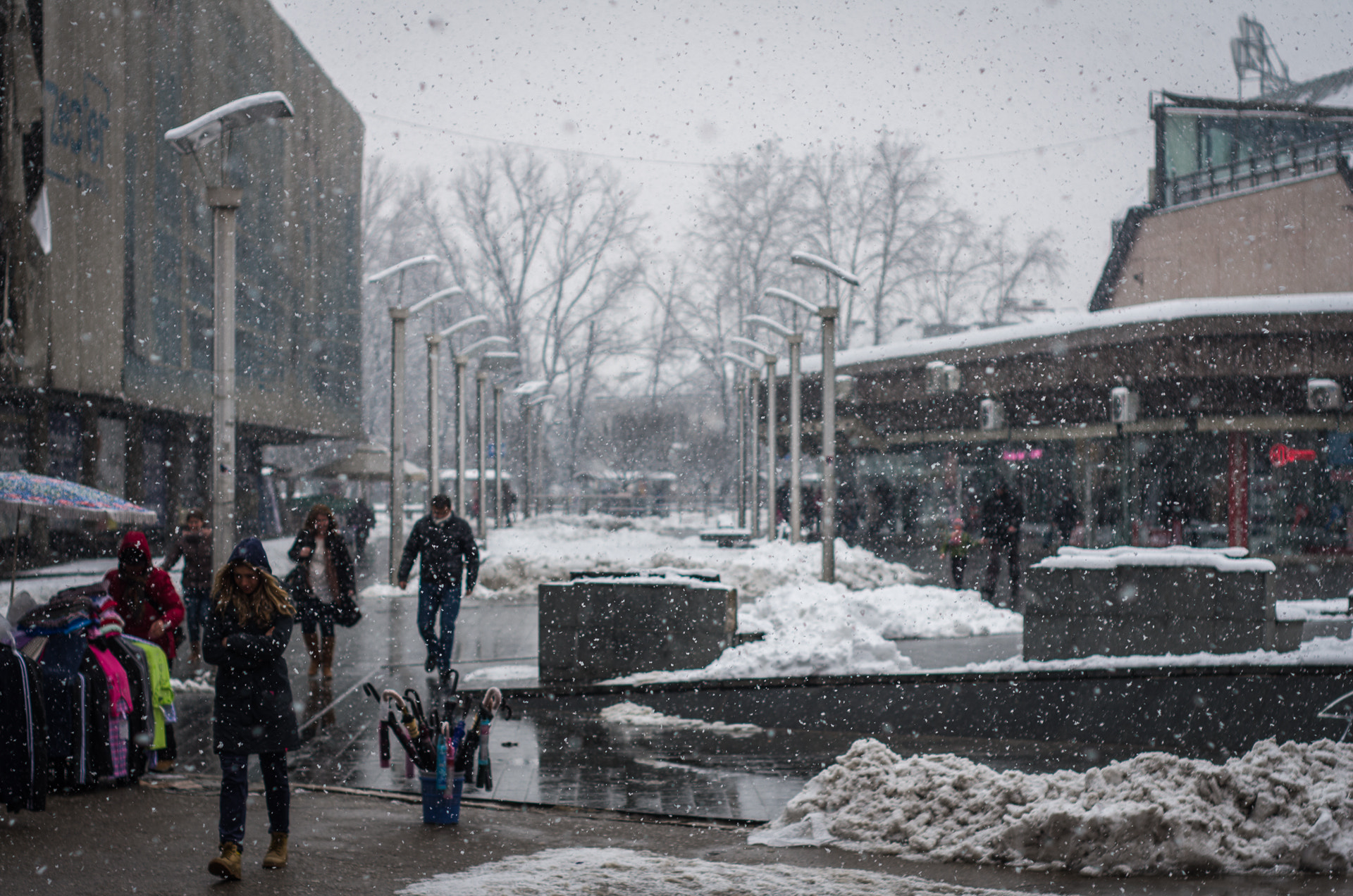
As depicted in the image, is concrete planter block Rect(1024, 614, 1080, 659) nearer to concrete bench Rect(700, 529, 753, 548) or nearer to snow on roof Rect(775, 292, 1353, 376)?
snow on roof Rect(775, 292, 1353, 376)

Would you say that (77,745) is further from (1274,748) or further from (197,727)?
(1274,748)

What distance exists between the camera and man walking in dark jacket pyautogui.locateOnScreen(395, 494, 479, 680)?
452 inches

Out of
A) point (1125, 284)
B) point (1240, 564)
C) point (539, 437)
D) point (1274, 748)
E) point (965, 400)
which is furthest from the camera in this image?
point (539, 437)

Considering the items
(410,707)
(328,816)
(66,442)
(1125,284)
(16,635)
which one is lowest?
(328,816)

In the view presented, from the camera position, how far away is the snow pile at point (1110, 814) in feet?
18.9

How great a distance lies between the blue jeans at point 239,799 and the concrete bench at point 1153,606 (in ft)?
20.5

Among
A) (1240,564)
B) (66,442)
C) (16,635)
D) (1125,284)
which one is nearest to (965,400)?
(1125,284)

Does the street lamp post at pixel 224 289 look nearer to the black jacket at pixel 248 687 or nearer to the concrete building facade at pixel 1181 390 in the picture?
the black jacket at pixel 248 687

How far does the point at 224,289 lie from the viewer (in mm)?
12508

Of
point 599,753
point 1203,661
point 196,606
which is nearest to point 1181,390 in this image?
point 1203,661

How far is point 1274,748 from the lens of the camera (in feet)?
21.3

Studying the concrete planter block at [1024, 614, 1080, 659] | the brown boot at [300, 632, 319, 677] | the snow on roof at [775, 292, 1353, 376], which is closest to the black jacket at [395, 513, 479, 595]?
the brown boot at [300, 632, 319, 677]

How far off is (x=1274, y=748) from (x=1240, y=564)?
349 centimetres

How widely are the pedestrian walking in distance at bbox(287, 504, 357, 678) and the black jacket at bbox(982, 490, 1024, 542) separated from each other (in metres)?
9.93
